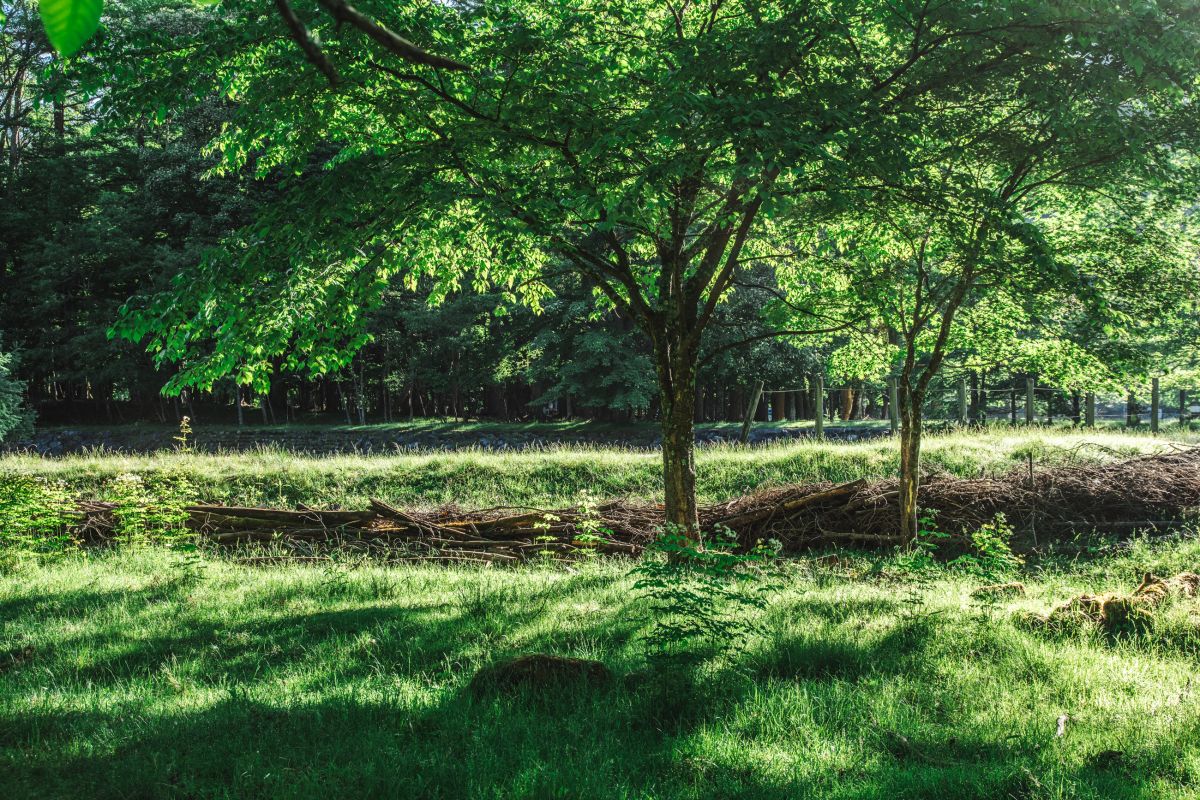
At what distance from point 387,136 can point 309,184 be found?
164 cm

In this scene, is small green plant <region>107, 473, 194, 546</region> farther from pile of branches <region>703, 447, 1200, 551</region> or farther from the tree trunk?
pile of branches <region>703, 447, 1200, 551</region>

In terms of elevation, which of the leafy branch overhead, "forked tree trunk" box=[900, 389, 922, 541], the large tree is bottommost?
"forked tree trunk" box=[900, 389, 922, 541]

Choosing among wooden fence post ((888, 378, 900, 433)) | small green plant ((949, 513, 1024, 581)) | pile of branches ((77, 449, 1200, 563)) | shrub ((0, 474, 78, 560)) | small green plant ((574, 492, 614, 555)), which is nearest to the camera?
small green plant ((949, 513, 1024, 581))

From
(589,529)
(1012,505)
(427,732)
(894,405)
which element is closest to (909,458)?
(1012,505)

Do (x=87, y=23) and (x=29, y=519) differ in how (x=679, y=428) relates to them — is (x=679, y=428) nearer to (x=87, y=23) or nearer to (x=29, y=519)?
(x=87, y=23)

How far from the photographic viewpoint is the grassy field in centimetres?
1541

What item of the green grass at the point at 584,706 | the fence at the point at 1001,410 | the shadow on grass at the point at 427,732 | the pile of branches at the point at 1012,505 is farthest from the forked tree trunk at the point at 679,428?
the fence at the point at 1001,410

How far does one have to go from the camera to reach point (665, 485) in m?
9.12

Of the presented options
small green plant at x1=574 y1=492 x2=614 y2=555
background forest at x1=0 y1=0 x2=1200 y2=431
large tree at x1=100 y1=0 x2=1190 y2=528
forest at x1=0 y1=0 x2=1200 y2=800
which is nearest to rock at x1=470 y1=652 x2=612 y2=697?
forest at x1=0 y1=0 x2=1200 y2=800

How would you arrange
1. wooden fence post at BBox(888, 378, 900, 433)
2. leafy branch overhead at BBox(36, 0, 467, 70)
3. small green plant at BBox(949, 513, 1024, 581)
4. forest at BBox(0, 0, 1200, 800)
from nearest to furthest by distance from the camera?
leafy branch overhead at BBox(36, 0, 467, 70) < forest at BBox(0, 0, 1200, 800) < small green plant at BBox(949, 513, 1024, 581) < wooden fence post at BBox(888, 378, 900, 433)

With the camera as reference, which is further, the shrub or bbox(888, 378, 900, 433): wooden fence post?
bbox(888, 378, 900, 433): wooden fence post

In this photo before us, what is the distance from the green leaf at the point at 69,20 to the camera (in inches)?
35.2

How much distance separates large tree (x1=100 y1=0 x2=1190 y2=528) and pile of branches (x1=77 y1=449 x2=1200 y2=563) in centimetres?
427

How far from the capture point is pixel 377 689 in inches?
187
